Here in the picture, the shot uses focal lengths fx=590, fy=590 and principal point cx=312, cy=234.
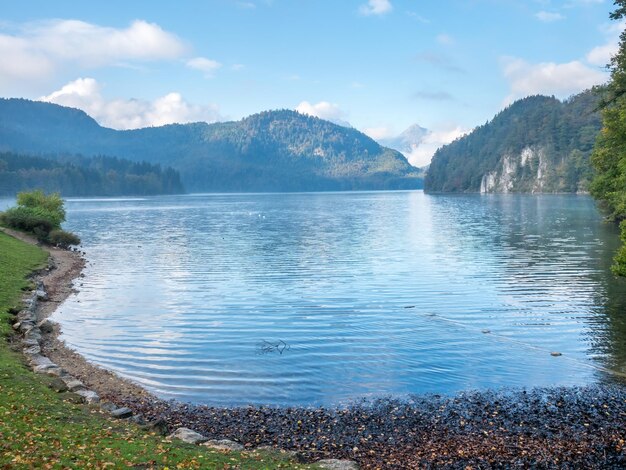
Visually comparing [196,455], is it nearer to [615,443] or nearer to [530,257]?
[615,443]

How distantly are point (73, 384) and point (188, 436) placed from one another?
23.1ft

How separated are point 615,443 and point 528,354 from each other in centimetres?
1038

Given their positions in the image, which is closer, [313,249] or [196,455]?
[196,455]

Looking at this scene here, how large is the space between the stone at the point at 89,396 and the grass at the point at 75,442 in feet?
3.08

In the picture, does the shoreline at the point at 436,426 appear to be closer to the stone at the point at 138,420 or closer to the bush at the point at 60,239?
the stone at the point at 138,420

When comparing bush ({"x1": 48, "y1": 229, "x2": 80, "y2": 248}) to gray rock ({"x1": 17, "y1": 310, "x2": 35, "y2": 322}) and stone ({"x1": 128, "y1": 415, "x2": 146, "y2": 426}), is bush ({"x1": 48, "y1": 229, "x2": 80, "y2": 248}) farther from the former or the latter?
stone ({"x1": 128, "y1": 415, "x2": 146, "y2": 426})

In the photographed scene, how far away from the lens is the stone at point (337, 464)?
15795 millimetres

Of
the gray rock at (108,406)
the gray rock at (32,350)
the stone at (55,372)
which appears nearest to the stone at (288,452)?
the gray rock at (108,406)

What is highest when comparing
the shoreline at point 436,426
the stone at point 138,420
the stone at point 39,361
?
the stone at point 39,361

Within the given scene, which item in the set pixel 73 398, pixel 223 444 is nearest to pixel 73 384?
pixel 73 398

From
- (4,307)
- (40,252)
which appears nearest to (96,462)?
(4,307)

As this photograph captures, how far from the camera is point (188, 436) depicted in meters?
17.6

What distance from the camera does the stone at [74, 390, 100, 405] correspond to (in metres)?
20.5

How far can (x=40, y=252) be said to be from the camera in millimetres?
60062
